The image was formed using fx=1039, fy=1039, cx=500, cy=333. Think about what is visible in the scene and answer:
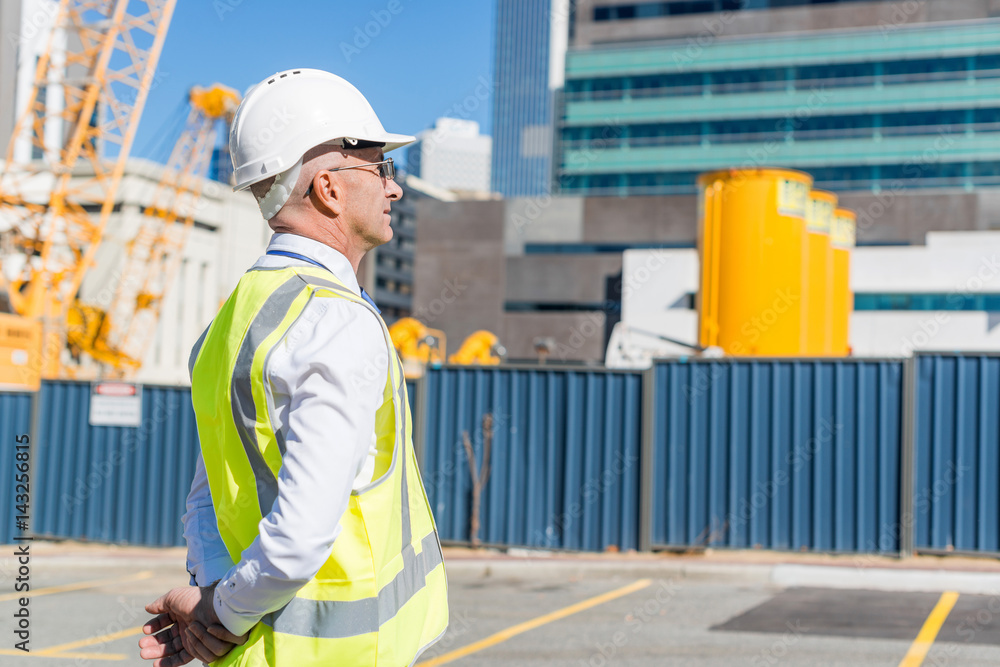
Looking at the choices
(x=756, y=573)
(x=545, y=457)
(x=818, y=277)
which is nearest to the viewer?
(x=756, y=573)

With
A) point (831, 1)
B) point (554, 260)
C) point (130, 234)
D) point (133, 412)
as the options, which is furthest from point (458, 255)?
point (133, 412)

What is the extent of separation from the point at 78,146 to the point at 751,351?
98.1 ft

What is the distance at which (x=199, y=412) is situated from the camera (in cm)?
187

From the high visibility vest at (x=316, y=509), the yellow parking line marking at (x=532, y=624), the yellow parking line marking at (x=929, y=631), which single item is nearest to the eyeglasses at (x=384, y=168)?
the high visibility vest at (x=316, y=509)

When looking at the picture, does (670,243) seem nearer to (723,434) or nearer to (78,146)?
(78,146)

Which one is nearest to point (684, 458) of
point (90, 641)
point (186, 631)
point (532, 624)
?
point (532, 624)

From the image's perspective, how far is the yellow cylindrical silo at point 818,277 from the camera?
59.1 ft

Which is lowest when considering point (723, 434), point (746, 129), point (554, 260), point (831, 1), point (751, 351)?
point (723, 434)

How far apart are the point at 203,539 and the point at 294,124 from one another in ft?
2.53

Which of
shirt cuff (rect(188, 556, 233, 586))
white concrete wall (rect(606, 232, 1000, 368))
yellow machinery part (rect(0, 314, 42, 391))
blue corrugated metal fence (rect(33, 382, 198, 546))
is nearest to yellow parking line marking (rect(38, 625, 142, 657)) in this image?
blue corrugated metal fence (rect(33, 382, 198, 546))

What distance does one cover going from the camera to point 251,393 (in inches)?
67.0

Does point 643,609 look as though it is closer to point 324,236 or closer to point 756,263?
point 324,236

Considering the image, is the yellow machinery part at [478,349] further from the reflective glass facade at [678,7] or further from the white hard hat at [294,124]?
the reflective glass facade at [678,7]

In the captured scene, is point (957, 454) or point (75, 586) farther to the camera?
point (957, 454)
